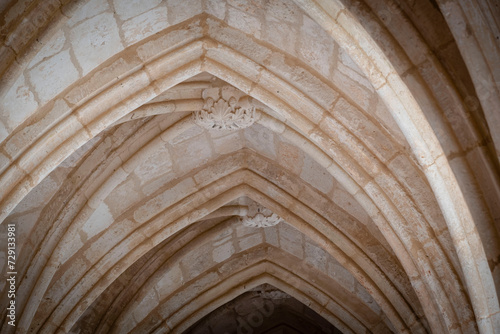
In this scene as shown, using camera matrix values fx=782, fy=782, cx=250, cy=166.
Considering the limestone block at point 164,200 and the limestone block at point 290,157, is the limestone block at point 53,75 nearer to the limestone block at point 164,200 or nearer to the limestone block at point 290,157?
the limestone block at point 164,200

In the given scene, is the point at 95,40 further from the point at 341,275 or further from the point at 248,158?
the point at 341,275

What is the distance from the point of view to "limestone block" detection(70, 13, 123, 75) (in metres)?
4.72

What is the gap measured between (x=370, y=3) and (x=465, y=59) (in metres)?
0.65

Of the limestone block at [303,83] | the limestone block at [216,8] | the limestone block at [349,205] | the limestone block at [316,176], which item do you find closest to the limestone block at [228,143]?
the limestone block at [316,176]

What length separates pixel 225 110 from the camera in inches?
221

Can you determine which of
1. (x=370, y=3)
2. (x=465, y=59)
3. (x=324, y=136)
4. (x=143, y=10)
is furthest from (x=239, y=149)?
(x=465, y=59)

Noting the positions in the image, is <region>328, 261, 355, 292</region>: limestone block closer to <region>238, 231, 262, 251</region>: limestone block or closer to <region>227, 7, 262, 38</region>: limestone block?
<region>238, 231, 262, 251</region>: limestone block

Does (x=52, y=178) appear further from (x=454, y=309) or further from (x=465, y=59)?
(x=465, y=59)

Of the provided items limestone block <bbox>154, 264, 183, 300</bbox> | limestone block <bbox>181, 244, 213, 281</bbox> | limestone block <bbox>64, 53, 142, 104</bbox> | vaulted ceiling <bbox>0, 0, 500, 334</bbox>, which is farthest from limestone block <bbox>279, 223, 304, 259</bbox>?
limestone block <bbox>64, 53, 142, 104</bbox>

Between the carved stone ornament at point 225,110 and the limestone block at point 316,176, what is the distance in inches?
33.4

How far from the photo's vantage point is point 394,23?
12.6 ft

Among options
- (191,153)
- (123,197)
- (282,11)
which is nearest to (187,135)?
(191,153)

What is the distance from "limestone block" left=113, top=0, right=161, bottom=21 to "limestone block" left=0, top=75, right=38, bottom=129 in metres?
0.71

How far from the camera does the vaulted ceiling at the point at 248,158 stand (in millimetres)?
3797
